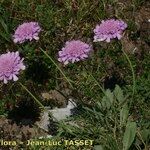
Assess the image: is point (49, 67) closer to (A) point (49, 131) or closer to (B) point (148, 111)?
(A) point (49, 131)

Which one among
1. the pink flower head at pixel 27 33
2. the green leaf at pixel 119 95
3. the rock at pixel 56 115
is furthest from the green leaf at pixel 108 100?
the pink flower head at pixel 27 33

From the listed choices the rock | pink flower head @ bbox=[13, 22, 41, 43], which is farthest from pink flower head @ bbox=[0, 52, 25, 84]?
the rock

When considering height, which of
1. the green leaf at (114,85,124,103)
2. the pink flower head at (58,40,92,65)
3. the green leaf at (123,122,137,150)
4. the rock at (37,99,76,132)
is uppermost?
the pink flower head at (58,40,92,65)

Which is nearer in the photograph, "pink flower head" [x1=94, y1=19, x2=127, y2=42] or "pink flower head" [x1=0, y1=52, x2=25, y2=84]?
"pink flower head" [x1=0, y1=52, x2=25, y2=84]

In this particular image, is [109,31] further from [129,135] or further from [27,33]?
[129,135]

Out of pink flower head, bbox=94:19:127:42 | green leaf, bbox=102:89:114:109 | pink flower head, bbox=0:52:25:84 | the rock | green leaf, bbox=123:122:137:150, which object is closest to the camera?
pink flower head, bbox=0:52:25:84

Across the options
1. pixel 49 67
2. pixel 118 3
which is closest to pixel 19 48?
pixel 49 67

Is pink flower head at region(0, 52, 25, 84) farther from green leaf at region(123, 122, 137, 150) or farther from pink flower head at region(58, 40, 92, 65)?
green leaf at region(123, 122, 137, 150)

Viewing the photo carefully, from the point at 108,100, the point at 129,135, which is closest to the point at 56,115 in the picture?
the point at 108,100

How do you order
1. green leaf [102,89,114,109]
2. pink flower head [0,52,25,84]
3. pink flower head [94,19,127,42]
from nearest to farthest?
pink flower head [0,52,25,84], pink flower head [94,19,127,42], green leaf [102,89,114,109]
